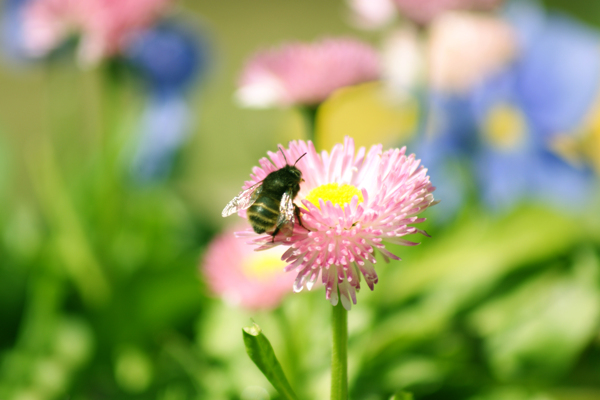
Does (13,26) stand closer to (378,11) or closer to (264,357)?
(378,11)

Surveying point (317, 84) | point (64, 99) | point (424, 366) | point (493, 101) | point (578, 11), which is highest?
point (578, 11)

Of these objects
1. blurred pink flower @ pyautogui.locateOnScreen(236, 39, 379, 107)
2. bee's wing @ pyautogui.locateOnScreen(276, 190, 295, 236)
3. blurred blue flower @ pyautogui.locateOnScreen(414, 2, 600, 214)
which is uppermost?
blurred blue flower @ pyautogui.locateOnScreen(414, 2, 600, 214)

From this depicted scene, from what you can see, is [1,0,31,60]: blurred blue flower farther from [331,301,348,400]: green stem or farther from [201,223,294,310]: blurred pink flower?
[331,301,348,400]: green stem

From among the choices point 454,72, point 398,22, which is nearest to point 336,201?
point 398,22

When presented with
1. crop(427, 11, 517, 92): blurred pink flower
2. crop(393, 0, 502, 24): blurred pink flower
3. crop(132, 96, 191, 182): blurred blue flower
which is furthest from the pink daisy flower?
crop(132, 96, 191, 182): blurred blue flower

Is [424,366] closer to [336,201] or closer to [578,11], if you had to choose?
[336,201]

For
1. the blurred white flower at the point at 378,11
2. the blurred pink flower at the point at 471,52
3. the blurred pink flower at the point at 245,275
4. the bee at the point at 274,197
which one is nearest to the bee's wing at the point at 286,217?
the bee at the point at 274,197

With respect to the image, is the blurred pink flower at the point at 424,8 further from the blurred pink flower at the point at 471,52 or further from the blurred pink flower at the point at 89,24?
the blurred pink flower at the point at 89,24
